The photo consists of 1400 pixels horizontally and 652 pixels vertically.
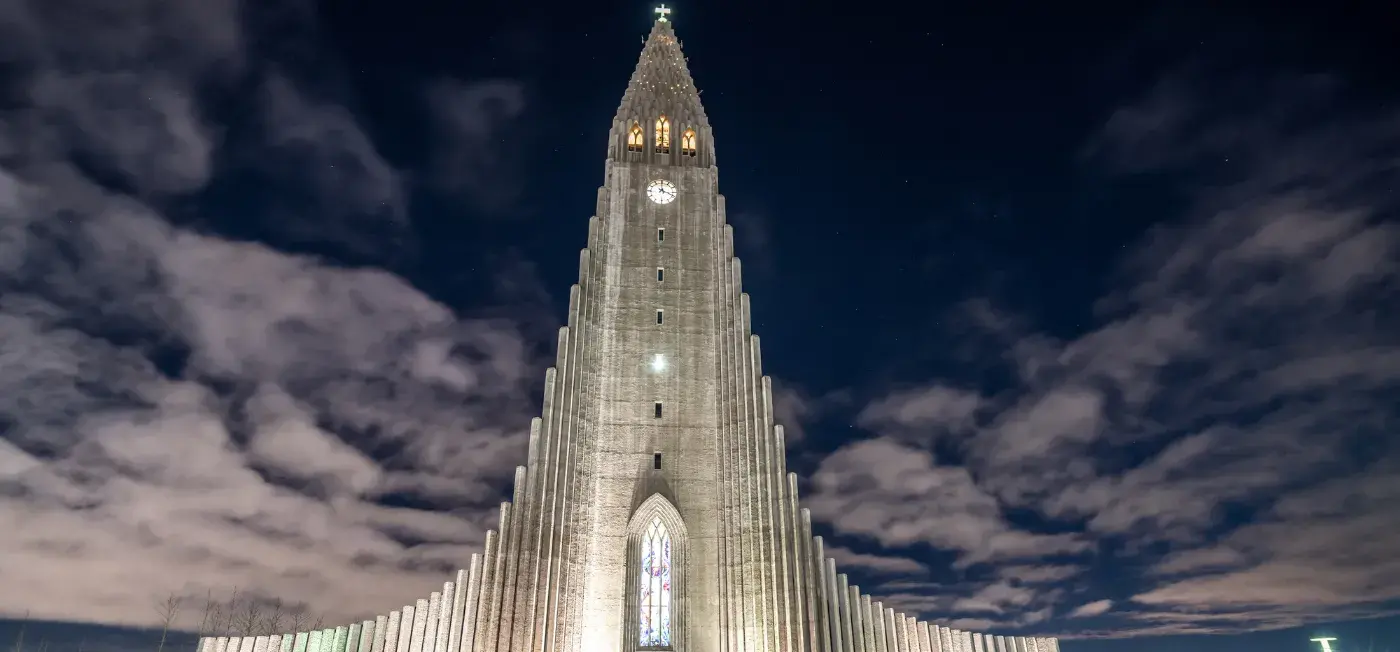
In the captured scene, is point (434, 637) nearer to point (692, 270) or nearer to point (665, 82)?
point (692, 270)

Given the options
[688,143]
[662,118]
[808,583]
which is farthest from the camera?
[662,118]

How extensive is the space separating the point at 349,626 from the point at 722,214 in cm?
2218

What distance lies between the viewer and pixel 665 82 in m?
40.1

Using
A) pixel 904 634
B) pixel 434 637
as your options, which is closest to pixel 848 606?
pixel 904 634

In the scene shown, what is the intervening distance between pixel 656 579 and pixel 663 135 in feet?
67.7

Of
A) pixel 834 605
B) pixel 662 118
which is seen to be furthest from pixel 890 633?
pixel 662 118

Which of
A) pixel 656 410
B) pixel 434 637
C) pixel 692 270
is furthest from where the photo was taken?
pixel 692 270

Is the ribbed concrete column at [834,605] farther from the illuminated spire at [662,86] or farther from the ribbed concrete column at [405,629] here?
the illuminated spire at [662,86]

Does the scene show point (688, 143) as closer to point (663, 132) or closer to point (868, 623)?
point (663, 132)

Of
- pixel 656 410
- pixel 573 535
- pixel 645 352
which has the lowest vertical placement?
pixel 573 535

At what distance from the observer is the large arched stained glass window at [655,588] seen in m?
28.5

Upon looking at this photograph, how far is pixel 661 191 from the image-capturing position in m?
36.7

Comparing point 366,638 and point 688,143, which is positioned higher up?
point 688,143

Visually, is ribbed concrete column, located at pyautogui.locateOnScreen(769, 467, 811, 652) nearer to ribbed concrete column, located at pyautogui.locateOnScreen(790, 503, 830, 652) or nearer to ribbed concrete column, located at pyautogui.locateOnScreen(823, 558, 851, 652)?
ribbed concrete column, located at pyautogui.locateOnScreen(790, 503, 830, 652)
